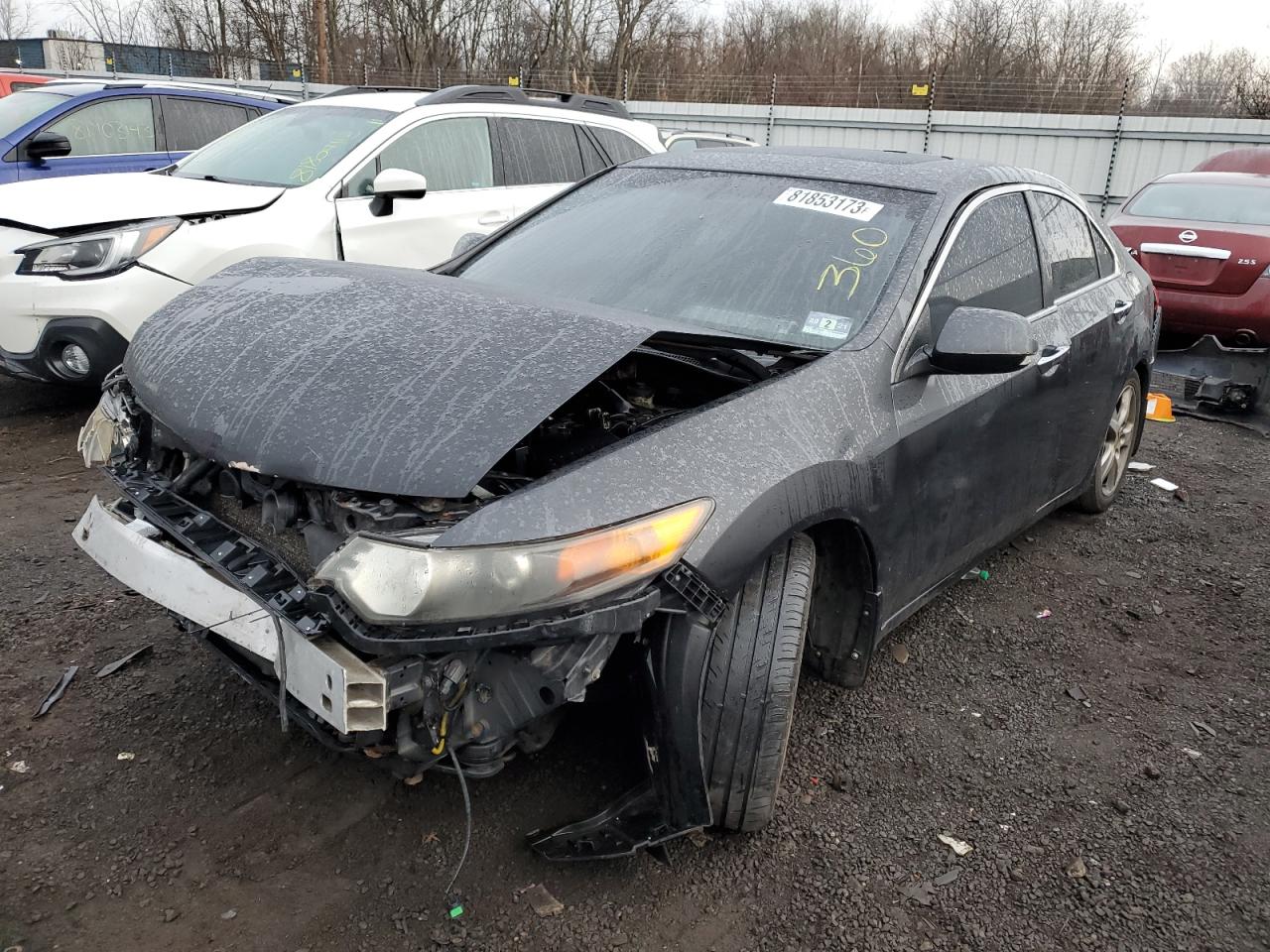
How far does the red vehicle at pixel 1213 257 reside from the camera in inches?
260

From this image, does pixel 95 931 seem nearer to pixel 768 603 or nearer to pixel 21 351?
pixel 768 603

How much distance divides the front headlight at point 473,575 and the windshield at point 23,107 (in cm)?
687

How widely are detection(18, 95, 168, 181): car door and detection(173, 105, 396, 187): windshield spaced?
157cm

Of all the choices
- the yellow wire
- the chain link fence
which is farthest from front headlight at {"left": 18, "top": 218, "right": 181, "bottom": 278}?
the chain link fence

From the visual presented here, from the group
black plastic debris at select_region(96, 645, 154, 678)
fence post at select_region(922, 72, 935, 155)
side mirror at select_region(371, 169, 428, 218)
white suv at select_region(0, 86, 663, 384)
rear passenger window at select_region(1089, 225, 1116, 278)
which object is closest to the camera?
black plastic debris at select_region(96, 645, 154, 678)

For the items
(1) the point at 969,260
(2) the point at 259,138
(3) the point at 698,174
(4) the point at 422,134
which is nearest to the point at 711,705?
(1) the point at 969,260

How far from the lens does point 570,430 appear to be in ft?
7.42

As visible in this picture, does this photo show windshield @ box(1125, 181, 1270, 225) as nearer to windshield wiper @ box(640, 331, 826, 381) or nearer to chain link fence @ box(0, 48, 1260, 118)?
windshield wiper @ box(640, 331, 826, 381)

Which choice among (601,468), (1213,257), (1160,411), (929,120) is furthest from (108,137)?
(929,120)

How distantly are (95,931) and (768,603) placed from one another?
1.55 meters

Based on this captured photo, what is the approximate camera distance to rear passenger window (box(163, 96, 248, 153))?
734 centimetres

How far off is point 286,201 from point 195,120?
322 cm

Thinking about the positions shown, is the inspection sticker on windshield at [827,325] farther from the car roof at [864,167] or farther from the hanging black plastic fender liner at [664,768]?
the hanging black plastic fender liner at [664,768]

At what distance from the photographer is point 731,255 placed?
2.89m
